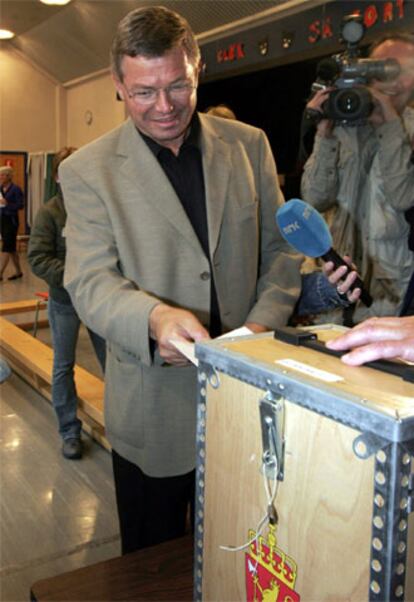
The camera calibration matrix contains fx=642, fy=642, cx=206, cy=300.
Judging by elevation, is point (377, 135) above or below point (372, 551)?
above

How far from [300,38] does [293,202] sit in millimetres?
5102

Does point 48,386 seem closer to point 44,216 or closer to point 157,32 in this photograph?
point 44,216

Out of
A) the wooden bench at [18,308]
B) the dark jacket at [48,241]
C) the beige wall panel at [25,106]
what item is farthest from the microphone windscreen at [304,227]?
the beige wall panel at [25,106]

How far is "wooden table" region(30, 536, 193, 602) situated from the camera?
122 cm

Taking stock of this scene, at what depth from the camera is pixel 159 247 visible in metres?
1.39

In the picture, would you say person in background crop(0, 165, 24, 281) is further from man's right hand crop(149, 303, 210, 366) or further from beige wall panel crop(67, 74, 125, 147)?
man's right hand crop(149, 303, 210, 366)

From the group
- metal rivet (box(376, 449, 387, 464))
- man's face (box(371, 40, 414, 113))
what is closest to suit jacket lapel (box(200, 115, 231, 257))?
metal rivet (box(376, 449, 387, 464))

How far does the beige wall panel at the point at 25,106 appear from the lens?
12.1 m

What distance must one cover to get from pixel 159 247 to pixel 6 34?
1118cm

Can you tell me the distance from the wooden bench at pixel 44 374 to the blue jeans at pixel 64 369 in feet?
0.39

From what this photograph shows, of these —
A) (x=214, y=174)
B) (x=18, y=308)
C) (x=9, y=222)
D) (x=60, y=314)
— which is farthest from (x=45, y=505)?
(x=9, y=222)

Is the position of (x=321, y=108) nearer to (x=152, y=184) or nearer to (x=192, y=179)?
(x=192, y=179)

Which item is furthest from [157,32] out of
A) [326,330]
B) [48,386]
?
[48,386]

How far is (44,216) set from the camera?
310 centimetres
